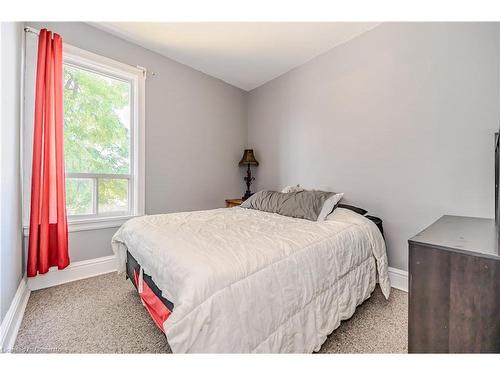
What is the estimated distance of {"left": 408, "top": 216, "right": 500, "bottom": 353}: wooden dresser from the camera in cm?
86

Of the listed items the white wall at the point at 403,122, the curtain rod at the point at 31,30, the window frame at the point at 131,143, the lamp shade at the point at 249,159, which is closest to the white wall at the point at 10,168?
the curtain rod at the point at 31,30

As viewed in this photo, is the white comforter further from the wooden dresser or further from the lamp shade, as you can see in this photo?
the lamp shade

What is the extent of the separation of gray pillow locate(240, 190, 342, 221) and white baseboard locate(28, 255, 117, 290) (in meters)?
1.67

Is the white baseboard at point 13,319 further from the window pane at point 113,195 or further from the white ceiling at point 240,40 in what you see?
the white ceiling at point 240,40

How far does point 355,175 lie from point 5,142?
2853mm

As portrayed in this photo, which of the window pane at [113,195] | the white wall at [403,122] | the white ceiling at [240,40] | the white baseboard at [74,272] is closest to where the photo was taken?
the white wall at [403,122]

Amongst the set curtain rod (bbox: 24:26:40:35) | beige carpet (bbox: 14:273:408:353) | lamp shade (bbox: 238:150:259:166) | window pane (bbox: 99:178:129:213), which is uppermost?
curtain rod (bbox: 24:26:40:35)

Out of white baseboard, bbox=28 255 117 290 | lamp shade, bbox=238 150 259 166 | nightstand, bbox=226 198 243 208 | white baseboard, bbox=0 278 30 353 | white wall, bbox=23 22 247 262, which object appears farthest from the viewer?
lamp shade, bbox=238 150 259 166

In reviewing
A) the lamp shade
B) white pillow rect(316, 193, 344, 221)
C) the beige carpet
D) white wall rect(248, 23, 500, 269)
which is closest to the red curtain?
the beige carpet

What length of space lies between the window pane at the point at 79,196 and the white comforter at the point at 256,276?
0.83 m

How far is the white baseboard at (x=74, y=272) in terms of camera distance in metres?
1.98

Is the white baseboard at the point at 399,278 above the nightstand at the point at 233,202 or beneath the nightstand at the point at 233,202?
beneath

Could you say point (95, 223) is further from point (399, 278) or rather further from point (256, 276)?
point (399, 278)
